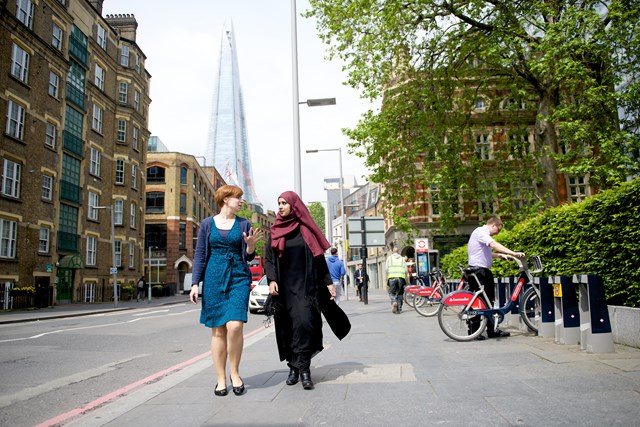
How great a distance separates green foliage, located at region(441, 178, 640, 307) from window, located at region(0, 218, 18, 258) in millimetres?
23406

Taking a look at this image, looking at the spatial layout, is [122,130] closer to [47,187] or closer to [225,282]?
[47,187]

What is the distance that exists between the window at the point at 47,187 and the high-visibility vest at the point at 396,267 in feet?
70.4

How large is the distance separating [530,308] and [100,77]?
116ft

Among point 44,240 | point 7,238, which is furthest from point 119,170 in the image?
point 7,238

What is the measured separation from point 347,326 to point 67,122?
3010 cm

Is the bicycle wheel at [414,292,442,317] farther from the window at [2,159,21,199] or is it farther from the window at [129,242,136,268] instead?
the window at [129,242,136,268]

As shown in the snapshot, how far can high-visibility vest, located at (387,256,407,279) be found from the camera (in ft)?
47.7

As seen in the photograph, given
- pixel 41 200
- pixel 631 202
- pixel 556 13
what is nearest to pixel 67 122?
pixel 41 200

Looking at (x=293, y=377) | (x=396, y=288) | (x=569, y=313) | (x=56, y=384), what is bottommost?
(x=56, y=384)

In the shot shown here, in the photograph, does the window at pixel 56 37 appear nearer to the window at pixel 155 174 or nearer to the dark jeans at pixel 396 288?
the dark jeans at pixel 396 288

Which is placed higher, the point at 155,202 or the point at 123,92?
the point at 123,92

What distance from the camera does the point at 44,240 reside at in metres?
27.5

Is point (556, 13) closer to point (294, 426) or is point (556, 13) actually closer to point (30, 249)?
point (294, 426)

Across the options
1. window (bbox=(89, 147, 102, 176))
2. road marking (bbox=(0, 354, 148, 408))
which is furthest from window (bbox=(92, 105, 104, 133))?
road marking (bbox=(0, 354, 148, 408))
